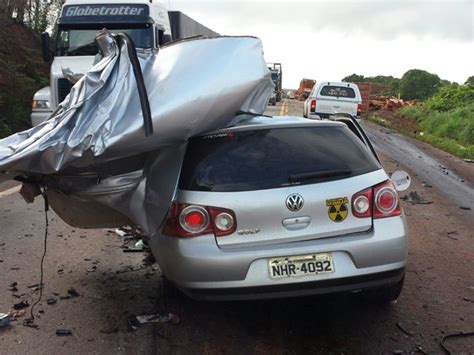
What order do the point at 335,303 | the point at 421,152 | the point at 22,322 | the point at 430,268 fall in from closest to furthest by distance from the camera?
the point at 22,322
the point at 335,303
the point at 430,268
the point at 421,152

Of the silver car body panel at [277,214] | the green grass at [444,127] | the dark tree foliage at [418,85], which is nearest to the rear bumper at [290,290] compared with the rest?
the silver car body panel at [277,214]

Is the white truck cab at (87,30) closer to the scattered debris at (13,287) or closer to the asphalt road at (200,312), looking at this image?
the asphalt road at (200,312)

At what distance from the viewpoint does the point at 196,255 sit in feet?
12.7

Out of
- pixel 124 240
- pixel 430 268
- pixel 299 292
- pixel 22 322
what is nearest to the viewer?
pixel 299 292

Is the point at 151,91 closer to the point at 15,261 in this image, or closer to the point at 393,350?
the point at 393,350

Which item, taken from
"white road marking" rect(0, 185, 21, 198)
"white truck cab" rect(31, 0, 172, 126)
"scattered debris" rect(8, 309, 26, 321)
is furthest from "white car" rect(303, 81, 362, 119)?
"scattered debris" rect(8, 309, 26, 321)

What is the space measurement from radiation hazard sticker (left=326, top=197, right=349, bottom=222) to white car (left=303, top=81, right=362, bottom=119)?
19.5m

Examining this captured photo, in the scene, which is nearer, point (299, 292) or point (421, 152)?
point (299, 292)

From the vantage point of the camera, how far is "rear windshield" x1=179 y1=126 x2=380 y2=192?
13.2ft

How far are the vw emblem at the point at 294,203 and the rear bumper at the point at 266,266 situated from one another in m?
0.23

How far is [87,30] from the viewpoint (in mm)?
12508

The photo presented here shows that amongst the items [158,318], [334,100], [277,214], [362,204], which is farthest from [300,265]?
[334,100]

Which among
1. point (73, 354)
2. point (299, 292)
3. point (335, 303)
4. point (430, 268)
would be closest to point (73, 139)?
point (73, 354)

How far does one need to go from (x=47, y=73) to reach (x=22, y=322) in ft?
51.4
